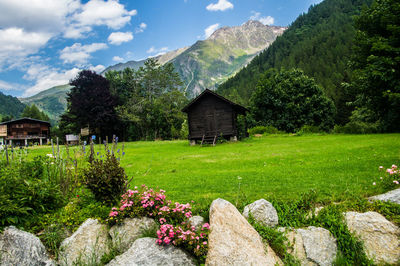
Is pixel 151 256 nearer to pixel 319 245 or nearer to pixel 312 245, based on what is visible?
pixel 312 245

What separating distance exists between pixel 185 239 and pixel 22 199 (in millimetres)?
3117

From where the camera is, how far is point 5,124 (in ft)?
181

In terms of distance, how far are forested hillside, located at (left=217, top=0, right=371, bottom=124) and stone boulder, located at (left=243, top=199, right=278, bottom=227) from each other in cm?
4698

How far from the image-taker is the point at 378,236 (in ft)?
13.5

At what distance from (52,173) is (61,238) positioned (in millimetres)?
2273

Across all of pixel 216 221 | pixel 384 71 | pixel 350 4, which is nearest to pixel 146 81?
pixel 384 71

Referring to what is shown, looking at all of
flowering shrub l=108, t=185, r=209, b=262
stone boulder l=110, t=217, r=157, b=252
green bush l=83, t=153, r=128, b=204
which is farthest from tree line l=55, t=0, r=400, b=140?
green bush l=83, t=153, r=128, b=204

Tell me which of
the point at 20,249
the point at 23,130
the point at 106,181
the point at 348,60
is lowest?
the point at 20,249

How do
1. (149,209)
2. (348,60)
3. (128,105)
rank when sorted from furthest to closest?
(128,105) → (348,60) → (149,209)

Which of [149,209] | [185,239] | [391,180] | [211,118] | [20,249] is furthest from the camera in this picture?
[211,118]

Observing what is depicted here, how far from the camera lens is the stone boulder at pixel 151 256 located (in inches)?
153

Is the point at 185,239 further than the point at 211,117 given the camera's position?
No

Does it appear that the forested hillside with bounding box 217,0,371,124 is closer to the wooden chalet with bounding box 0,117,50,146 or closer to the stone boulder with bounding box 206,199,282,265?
the stone boulder with bounding box 206,199,282,265

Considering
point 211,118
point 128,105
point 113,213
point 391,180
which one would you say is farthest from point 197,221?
point 128,105
